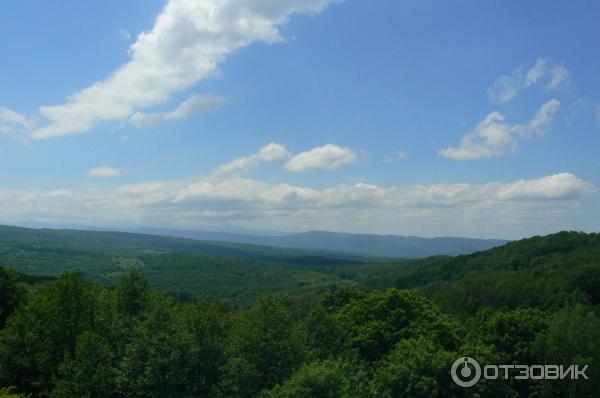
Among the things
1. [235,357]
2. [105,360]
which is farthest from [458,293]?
[105,360]

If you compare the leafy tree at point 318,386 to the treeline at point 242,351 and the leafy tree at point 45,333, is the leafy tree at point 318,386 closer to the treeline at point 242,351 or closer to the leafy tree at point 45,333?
the treeline at point 242,351

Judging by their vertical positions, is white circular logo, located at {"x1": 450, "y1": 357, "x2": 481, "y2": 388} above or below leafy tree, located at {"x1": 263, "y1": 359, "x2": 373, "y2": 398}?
below

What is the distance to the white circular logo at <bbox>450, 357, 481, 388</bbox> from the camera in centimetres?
3231

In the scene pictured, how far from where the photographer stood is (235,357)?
31812mm

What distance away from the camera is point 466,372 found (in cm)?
3288

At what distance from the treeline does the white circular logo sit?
451 mm

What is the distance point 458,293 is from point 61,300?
7328cm

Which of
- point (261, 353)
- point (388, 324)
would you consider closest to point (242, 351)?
point (261, 353)

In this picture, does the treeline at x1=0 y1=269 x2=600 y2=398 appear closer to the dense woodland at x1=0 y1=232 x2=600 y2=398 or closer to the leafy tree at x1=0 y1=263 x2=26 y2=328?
the dense woodland at x1=0 y1=232 x2=600 y2=398

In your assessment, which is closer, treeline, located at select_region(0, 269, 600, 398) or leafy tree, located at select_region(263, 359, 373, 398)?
leafy tree, located at select_region(263, 359, 373, 398)
